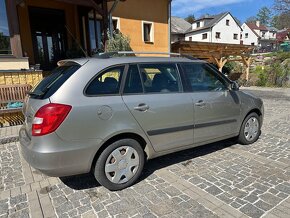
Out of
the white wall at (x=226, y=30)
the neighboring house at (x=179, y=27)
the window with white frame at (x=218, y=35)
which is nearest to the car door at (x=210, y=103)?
the neighboring house at (x=179, y=27)

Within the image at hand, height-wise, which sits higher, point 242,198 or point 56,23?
point 56,23

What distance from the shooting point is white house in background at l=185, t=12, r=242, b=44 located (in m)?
45.1

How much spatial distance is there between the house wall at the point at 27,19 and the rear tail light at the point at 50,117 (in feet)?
28.7

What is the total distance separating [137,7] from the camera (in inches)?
537

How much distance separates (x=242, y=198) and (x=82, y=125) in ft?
7.16

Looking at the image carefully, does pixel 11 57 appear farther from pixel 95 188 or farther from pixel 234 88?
pixel 234 88

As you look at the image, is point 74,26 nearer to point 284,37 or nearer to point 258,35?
point 284,37

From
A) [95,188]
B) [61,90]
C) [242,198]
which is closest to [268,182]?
[242,198]

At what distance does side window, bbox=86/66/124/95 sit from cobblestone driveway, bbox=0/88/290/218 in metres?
1.36

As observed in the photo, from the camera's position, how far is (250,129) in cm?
469

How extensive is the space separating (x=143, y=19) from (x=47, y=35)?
5.63 metres

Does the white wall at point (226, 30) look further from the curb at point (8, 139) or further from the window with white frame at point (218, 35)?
the curb at point (8, 139)

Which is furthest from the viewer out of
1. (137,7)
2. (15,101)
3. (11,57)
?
(137,7)

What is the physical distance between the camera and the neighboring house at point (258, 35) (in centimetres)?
6134
